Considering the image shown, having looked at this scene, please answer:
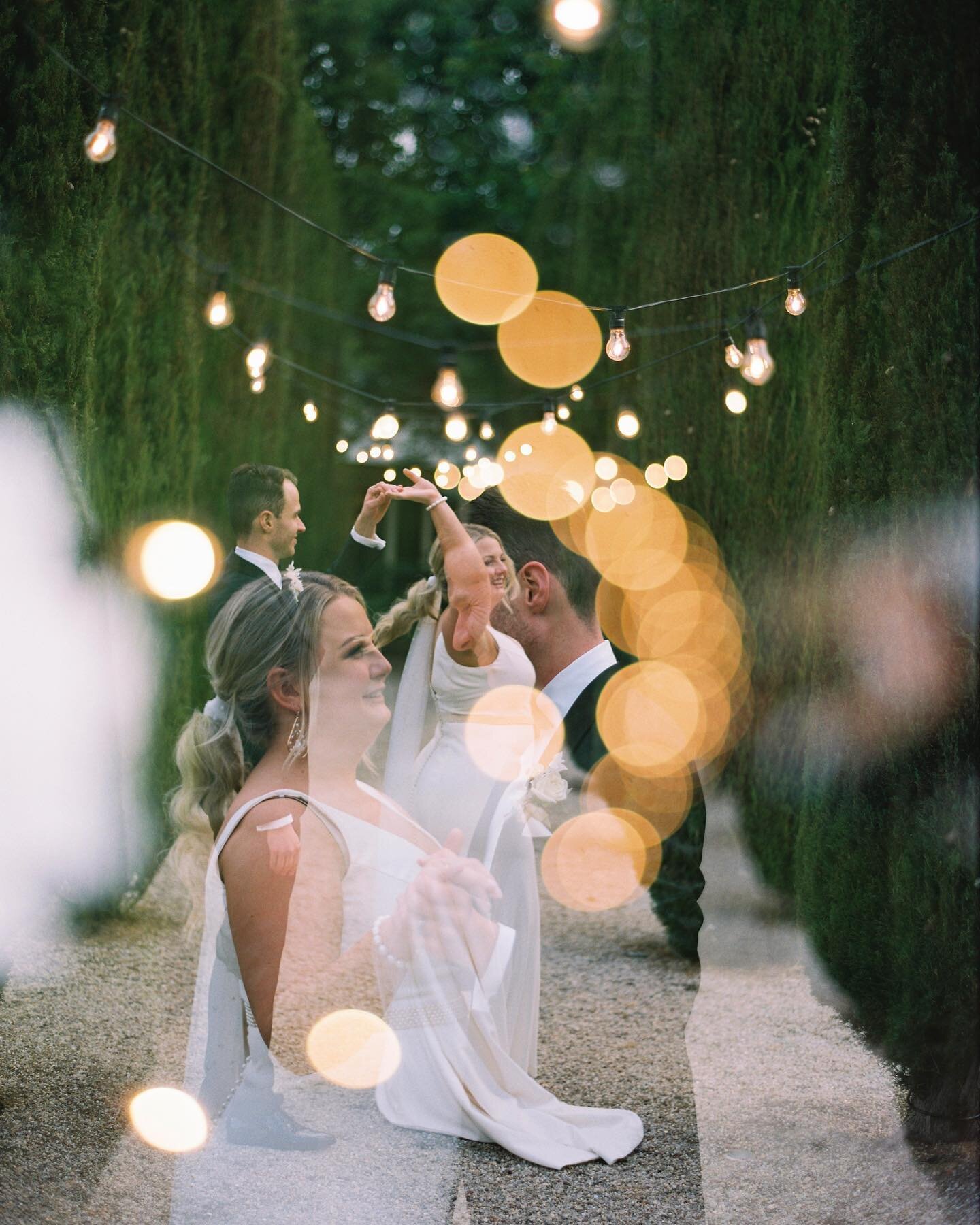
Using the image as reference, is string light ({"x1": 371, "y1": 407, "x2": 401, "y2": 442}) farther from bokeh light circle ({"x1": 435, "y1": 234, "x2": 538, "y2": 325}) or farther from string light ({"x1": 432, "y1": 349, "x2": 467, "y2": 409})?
bokeh light circle ({"x1": 435, "y1": 234, "x2": 538, "y2": 325})

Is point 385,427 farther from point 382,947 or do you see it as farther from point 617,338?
point 382,947

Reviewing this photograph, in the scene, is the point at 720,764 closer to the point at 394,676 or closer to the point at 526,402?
the point at 526,402

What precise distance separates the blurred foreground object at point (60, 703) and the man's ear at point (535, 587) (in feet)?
5.04

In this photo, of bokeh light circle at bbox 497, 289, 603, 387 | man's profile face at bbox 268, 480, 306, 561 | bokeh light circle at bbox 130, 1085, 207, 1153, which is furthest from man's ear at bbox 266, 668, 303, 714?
bokeh light circle at bbox 497, 289, 603, 387

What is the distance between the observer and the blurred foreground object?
131 inches

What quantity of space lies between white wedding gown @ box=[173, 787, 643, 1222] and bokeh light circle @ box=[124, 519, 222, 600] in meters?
2.16

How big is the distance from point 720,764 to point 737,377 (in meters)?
2.01

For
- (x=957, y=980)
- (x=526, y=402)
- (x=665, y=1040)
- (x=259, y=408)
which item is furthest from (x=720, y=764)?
(x=259, y=408)

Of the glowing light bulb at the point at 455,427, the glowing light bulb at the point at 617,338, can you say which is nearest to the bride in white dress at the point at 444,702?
the glowing light bulb at the point at 617,338

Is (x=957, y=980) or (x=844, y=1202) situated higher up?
(x=957, y=980)

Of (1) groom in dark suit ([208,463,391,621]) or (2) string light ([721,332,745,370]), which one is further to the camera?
(2) string light ([721,332,745,370])

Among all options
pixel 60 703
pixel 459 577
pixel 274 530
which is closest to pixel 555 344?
pixel 60 703

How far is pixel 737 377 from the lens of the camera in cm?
533

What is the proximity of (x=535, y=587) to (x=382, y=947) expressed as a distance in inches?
43.9
